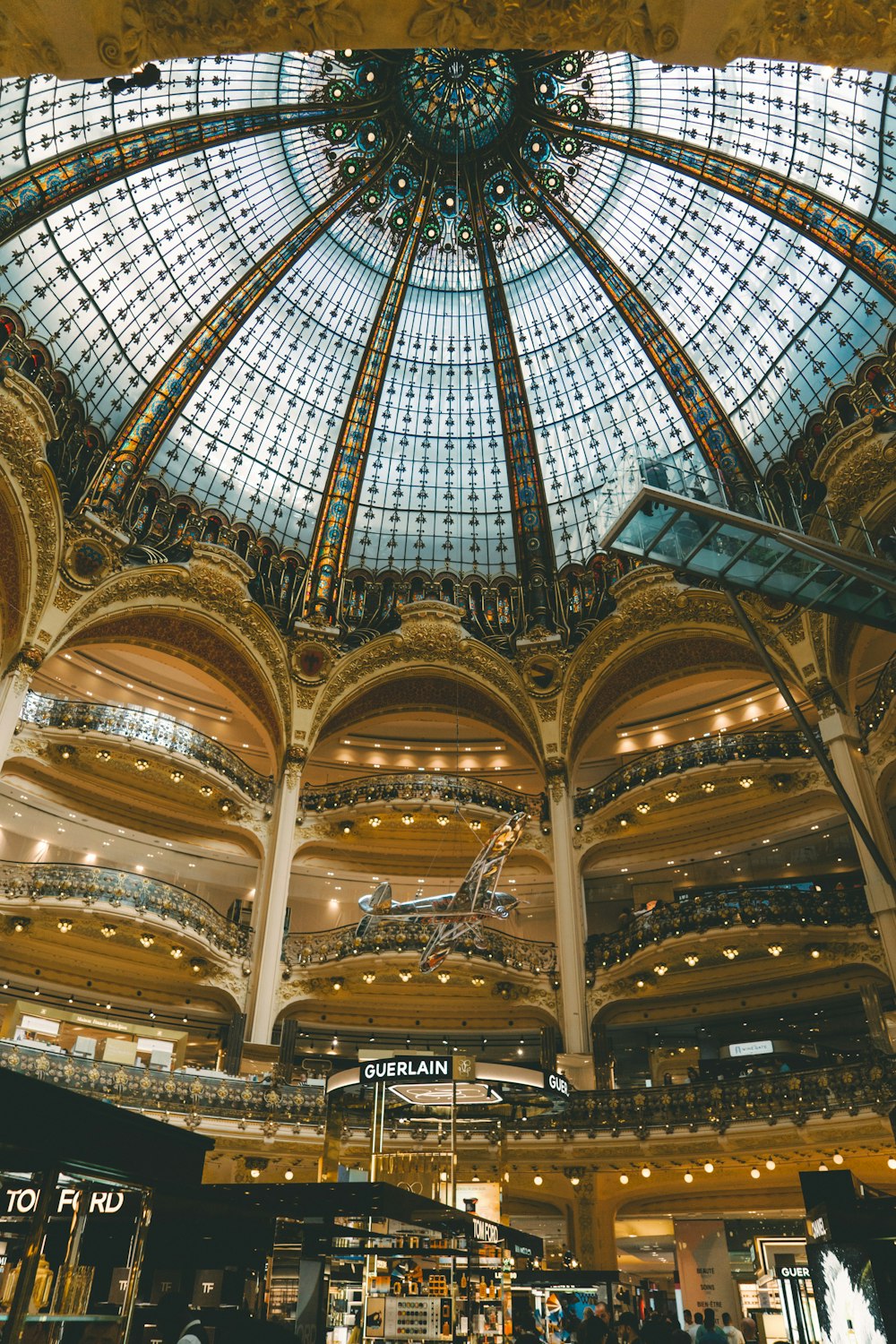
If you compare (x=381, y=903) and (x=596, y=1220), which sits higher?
(x=381, y=903)

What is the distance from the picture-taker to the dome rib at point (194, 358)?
2792 cm

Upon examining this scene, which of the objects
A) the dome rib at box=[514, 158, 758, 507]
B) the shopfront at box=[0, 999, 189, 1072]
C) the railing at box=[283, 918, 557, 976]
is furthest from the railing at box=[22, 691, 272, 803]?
the dome rib at box=[514, 158, 758, 507]

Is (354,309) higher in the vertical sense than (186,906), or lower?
higher

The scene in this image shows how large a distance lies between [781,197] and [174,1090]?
2919 cm

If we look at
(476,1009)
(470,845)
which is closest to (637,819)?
(470,845)

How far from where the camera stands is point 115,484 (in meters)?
27.9

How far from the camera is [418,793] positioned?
101 feet

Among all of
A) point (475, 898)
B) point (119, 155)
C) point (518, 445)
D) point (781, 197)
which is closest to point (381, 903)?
point (475, 898)

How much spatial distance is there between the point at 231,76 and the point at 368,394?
32.9 ft

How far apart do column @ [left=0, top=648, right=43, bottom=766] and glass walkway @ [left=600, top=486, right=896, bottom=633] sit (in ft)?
58.0

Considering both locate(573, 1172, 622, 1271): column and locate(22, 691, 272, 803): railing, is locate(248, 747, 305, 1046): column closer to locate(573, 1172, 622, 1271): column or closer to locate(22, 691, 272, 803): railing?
locate(22, 691, 272, 803): railing

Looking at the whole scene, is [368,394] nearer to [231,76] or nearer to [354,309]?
[354,309]

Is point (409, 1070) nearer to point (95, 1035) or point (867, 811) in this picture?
point (867, 811)

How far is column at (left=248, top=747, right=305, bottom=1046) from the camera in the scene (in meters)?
26.3
